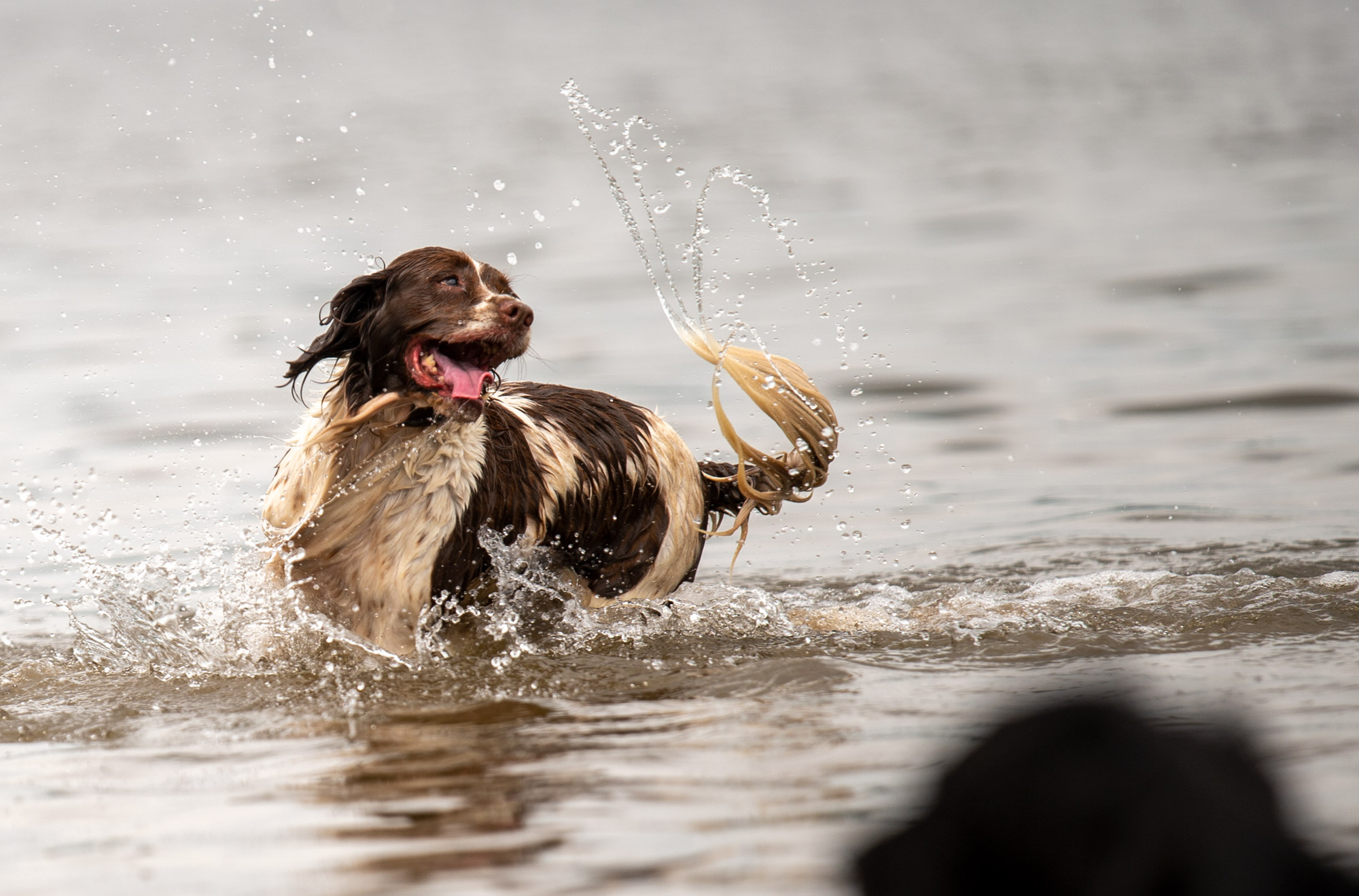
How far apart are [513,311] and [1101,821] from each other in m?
3.74

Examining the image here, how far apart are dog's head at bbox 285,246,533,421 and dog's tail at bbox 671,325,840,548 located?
1.06 meters

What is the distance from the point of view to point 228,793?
12.2ft

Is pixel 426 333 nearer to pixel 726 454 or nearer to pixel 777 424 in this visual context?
pixel 777 424

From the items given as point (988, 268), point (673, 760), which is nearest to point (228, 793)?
point (673, 760)

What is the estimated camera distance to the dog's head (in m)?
4.86

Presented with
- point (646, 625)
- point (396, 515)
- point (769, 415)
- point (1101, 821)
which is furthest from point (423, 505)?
point (1101, 821)

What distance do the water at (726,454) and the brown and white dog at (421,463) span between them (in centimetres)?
22

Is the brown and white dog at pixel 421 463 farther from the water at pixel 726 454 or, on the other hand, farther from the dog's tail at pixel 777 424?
the dog's tail at pixel 777 424

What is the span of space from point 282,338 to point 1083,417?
639 cm

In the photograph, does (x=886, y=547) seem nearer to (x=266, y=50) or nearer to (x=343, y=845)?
(x=343, y=845)

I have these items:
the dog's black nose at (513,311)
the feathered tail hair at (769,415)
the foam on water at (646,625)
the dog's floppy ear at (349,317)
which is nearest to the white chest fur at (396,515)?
the foam on water at (646,625)

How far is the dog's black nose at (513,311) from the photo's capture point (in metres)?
4.85

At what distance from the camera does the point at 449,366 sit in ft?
16.2

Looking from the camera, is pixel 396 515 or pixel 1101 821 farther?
pixel 396 515
